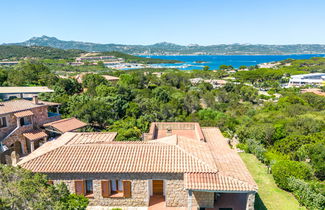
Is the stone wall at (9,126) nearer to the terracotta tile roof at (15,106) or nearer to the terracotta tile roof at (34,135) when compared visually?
the terracotta tile roof at (15,106)

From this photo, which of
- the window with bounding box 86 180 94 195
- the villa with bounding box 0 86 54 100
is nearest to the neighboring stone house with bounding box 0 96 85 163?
the window with bounding box 86 180 94 195

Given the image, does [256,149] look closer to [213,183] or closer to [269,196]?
[269,196]

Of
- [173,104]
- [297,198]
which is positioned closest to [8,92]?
[173,104]

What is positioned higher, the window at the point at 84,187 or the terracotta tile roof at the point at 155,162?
the terracotta tile roof at the point at 155,162

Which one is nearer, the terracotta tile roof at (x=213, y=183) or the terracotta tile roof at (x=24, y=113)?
the terracotta tile roof at (x=213, y=183)

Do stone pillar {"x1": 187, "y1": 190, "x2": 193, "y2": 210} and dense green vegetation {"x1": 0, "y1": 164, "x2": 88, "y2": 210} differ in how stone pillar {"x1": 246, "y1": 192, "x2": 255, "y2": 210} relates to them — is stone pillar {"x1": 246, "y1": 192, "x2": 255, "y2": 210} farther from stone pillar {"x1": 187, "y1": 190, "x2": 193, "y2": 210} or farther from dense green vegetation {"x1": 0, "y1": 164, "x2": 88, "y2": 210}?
dense green vegetation {"x1": 0, "y1": 164, "x2": 88, "y2": 210}

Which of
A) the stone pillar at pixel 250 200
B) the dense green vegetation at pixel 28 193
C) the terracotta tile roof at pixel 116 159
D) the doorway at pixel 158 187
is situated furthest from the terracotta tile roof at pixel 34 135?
the stone pillar at pixel 250 200
